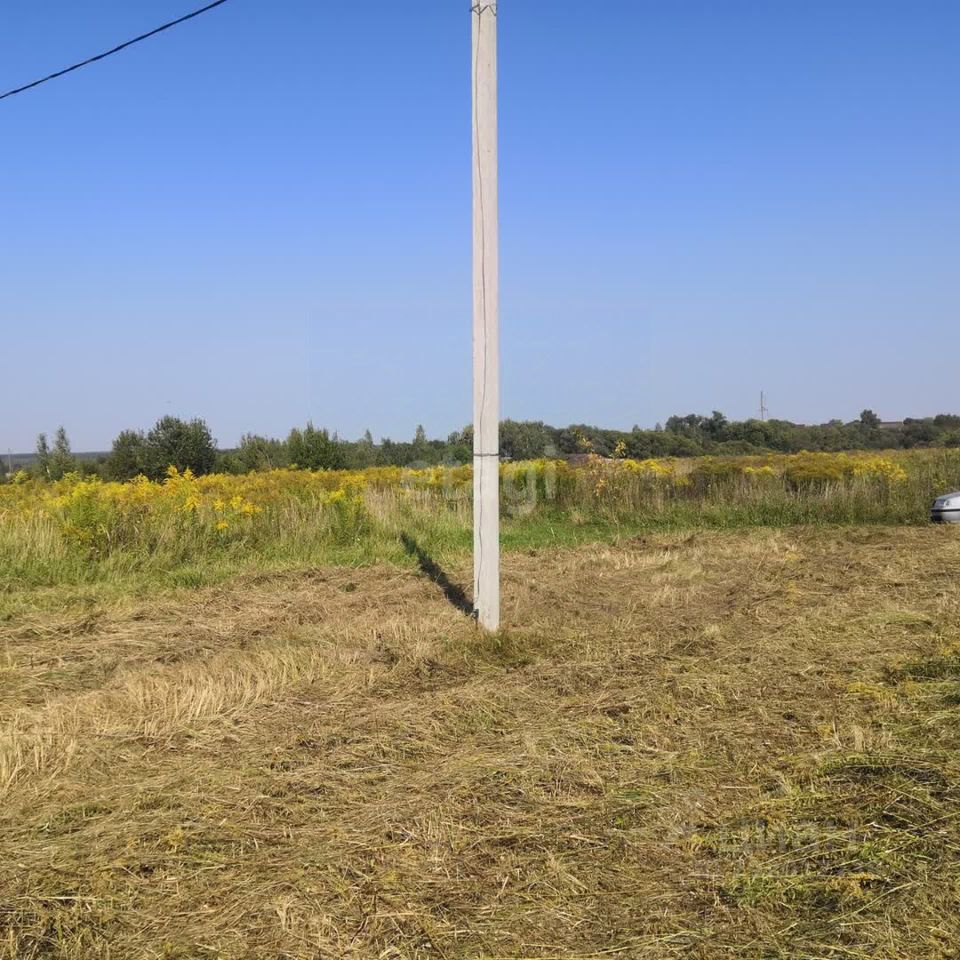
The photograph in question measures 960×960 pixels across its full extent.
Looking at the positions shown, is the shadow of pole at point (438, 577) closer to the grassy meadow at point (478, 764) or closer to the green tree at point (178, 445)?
the grassy meadow at point (478, 764)

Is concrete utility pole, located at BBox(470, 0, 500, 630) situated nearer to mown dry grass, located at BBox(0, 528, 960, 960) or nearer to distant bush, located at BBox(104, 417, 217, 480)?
mown dry grass, located at BBox(0, 528, 960, 960)

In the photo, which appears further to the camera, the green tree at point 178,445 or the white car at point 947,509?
the green tree at point 178,445

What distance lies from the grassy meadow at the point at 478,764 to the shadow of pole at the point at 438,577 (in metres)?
0.09

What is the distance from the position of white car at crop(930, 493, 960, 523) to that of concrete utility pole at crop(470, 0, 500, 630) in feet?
29.1

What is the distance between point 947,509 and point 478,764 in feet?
34.9

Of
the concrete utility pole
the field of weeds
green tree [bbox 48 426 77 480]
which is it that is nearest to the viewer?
the concrete utility pole

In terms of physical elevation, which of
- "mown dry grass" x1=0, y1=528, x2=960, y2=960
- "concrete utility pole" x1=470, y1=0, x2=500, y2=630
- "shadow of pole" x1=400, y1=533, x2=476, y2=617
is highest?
"concrete utility pole" x1=470, y1=0, x2=500, y2=630

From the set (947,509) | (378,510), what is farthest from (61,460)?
(947,509)

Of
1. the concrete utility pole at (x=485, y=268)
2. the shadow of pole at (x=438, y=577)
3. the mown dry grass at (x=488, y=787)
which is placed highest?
the concrete utility pole at (x=485, y=268)

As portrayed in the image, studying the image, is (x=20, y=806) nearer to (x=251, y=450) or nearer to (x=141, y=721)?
(x=141, y=721)

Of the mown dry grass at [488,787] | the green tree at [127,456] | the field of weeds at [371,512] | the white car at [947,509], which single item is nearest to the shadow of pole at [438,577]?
the field of weeds at [371,512]

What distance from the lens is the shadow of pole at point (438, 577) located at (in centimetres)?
710

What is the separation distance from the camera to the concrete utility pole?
568cm

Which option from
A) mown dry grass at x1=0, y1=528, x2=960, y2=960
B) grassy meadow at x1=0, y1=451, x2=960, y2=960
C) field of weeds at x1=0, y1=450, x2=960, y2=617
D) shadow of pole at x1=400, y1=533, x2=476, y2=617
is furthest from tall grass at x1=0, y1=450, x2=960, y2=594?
mown dry grass at x1=0, y1=528, x2=960, y2=960
